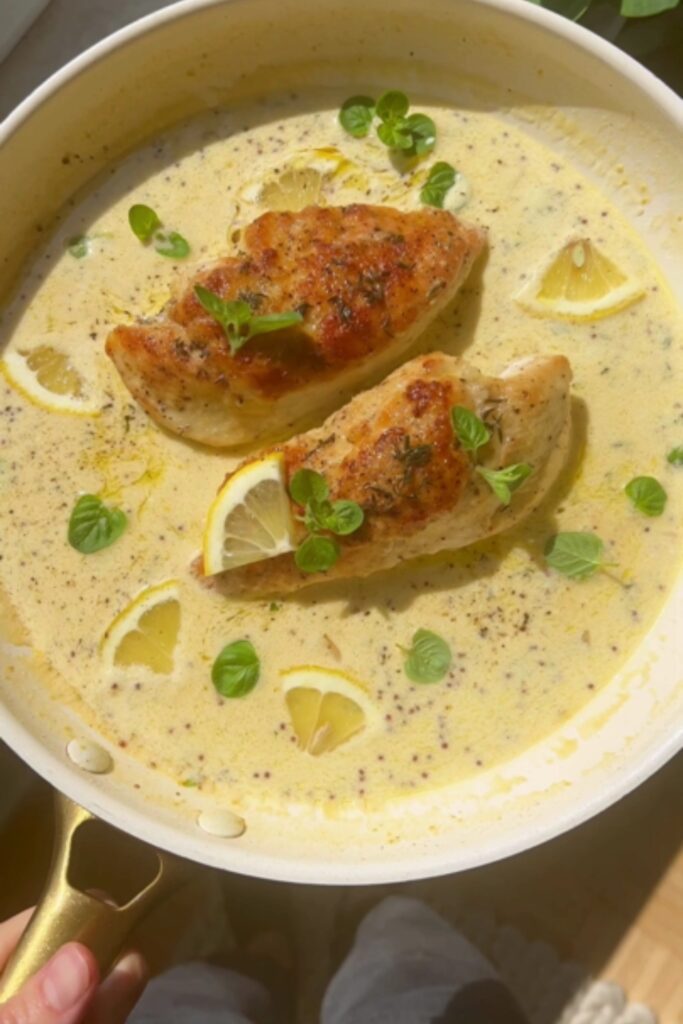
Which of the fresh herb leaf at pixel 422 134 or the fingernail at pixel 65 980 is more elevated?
the fresh herb leaf at pixel 422 134

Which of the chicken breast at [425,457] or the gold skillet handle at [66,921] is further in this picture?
the gold skillet handle at [66,921]

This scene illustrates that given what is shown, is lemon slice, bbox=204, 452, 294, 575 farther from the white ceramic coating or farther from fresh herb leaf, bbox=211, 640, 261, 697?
the white ceramic coating

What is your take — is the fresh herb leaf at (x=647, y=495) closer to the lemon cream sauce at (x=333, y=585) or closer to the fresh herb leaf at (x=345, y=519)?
the lemon cream sauce at (x=333, y=585)

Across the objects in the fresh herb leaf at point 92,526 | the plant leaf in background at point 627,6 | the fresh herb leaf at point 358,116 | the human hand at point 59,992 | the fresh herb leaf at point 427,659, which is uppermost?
the plant leaf in background at point 627,6

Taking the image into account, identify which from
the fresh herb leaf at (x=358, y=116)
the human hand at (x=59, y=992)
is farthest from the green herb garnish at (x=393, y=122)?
the human hand at (x=59, y=992)

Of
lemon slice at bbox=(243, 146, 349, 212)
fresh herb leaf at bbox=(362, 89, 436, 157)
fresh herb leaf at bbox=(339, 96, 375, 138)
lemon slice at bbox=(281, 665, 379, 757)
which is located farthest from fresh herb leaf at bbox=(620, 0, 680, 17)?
lemon slice at bbox=(281, 665, 379, 757)

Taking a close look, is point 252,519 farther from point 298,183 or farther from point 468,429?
point 298,183

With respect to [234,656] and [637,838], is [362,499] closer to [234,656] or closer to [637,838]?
[234,656]
